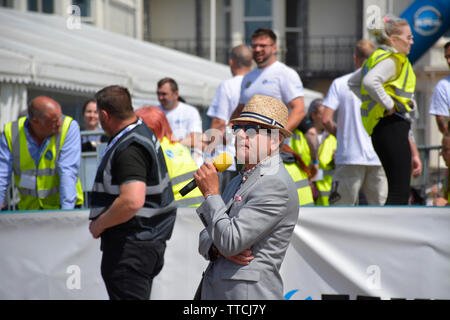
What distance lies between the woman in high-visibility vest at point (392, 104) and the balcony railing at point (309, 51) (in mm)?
17659

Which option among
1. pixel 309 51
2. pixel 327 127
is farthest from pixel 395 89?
pixel 309 51

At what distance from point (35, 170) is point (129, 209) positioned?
206 cm

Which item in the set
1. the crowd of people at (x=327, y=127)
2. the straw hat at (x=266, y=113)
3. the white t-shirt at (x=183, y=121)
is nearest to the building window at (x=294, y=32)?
the white t-shirt at (x=183, y=121)

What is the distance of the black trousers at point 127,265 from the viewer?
162 inches

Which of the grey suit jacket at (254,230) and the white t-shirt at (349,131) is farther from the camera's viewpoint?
the white t-shirt at (349,131)

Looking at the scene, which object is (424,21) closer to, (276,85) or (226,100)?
(226,100)

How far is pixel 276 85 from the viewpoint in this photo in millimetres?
5953

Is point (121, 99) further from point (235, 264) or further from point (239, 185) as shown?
point (235, 264)

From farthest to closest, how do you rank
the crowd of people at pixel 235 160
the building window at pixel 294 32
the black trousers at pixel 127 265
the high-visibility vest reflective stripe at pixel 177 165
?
1. the building window at pixel 294 32
2. the high-visibility vest reflective stripe at pixel 177 165
3. the black trousers at pixel 127 265
4. the crowd of people at pixel 235 160

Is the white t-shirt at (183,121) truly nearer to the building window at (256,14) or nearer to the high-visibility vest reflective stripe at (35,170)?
the high-visibility vest reflective stripe at (35,170)
